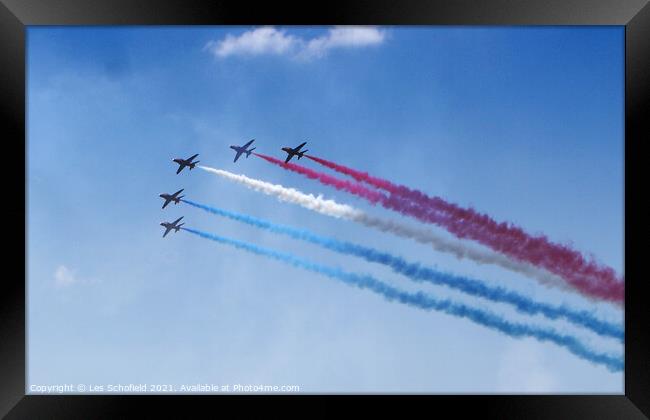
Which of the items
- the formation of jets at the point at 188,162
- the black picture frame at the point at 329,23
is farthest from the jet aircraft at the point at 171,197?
the black picture frame at the point at 329,23

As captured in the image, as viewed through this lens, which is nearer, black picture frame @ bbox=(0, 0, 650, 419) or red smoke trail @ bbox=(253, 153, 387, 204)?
black picture frame @ bbox=(0, 0, 650, 419)

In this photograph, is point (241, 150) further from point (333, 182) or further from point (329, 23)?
point (329, 23)

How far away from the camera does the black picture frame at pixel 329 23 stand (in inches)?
685

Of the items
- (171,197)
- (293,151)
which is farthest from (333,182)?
(171,197)

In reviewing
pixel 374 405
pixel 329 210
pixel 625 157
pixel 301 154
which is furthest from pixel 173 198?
pixel 625 157

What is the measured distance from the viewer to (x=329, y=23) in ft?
58.3

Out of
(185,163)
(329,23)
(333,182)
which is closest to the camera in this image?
(329,23)

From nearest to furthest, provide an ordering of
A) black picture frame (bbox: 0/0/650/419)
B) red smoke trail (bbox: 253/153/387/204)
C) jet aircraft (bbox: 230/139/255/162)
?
black picture frame (bbox: 0/0/650/419)
red smoke trail (bbox: 253/153/387/204)
jet aircraft (bbox: 230/139/255/162)

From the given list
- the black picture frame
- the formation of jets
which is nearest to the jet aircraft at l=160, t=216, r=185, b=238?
the formation of jets

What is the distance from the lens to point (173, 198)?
4366cm

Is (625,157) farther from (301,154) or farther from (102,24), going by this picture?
(301,154)

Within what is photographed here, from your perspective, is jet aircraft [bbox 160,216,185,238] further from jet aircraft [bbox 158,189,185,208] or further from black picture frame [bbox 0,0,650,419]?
black picture frame [bbox 0,0,650,419]

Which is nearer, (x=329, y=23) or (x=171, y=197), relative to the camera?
(x=329, y=23)

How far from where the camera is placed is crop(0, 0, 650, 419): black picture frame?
685 inches
